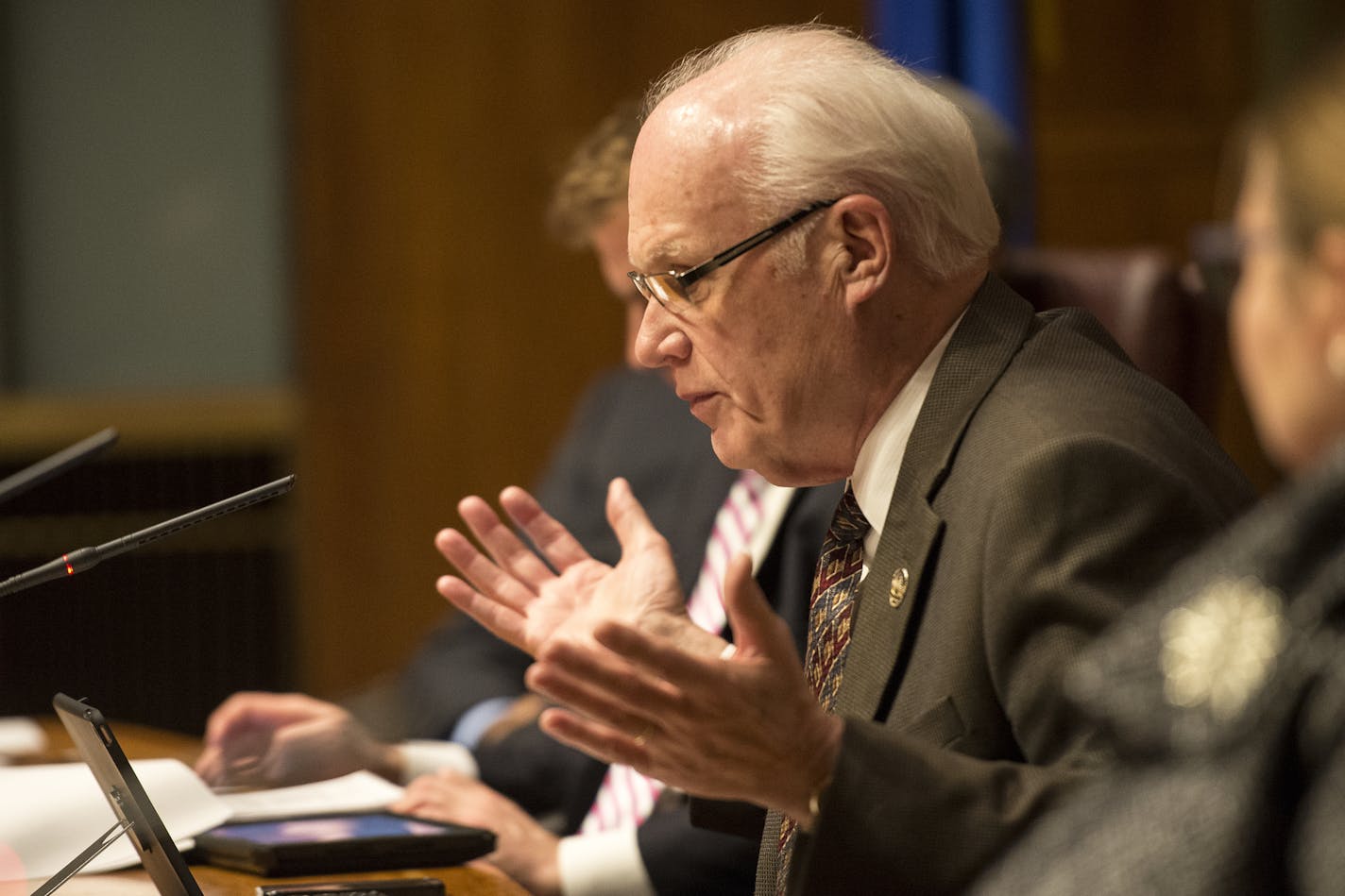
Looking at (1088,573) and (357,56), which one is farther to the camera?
(357,56)

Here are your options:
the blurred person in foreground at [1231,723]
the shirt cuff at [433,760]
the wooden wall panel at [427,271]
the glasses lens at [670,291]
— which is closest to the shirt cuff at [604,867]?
the shirt cuff at [433,760]

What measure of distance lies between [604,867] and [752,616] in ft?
3.01

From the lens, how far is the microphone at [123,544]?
52.6 inches

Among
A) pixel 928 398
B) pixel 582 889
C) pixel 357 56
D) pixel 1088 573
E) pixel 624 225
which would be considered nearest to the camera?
pixel 1088 573

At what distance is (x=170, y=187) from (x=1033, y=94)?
8.07 feet

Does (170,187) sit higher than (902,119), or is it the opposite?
(902,119)

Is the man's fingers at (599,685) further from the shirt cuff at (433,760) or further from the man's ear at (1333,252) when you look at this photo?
the shirt cuff at (433,760)

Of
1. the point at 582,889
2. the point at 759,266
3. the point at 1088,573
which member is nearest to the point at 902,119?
the point at 759,266

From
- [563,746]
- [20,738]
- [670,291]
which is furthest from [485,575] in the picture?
[20,738]

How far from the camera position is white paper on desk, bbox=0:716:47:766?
2.22 meters

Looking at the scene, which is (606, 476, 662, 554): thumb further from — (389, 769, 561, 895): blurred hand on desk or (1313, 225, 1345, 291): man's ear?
(1313, 225, 1345, 291): man's ear

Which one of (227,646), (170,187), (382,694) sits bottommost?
(227,646)

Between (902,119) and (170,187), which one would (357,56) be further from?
(902,119)

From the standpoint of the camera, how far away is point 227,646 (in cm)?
469
